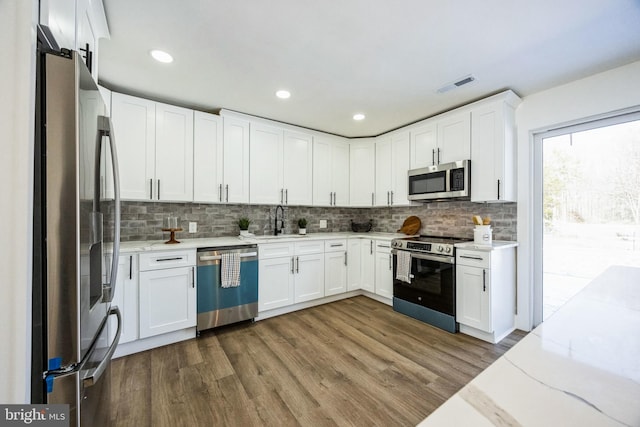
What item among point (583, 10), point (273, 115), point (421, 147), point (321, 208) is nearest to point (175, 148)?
point (273, 115)

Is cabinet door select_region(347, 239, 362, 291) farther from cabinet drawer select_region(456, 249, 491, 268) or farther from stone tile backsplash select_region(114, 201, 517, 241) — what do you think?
cabinet drawer select_region(456, 249, 491, 268)

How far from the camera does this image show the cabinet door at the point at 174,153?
275 cm

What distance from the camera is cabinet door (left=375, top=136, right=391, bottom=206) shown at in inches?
153

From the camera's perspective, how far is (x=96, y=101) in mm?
1025

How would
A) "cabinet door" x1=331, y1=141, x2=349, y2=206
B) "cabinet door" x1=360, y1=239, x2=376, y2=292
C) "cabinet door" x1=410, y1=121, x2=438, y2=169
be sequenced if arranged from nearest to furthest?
"cabinet door" x1=410, y1=121, x2=438, y2=169 → "cabinet door" x1=360, y1=239, x2=376, y2=292 → "cabinet door" x1=331, y1=141, x2=349, y2=206

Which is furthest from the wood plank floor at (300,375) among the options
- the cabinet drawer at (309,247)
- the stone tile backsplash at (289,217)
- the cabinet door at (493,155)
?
the cabinet door at (493,155)

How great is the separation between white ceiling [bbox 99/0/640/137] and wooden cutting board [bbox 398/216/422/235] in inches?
63.9

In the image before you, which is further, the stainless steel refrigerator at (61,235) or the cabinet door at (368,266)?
the cabinet door at (368,266)

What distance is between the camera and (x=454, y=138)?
3045 millimetres

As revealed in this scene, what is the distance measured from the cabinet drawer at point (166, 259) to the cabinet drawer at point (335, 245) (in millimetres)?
1696

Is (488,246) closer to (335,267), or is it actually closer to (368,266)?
(368,266)

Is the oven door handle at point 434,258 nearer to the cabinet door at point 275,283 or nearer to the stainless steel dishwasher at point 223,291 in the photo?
the cabinet door at point 275,283

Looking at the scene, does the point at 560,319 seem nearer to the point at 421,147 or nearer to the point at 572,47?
the point at 572,47

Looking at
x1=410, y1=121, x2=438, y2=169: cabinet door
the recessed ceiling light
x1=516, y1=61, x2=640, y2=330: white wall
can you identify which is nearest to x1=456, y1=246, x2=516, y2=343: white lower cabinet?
x1=516, y1=61, x2=640, y2=330: white wall
